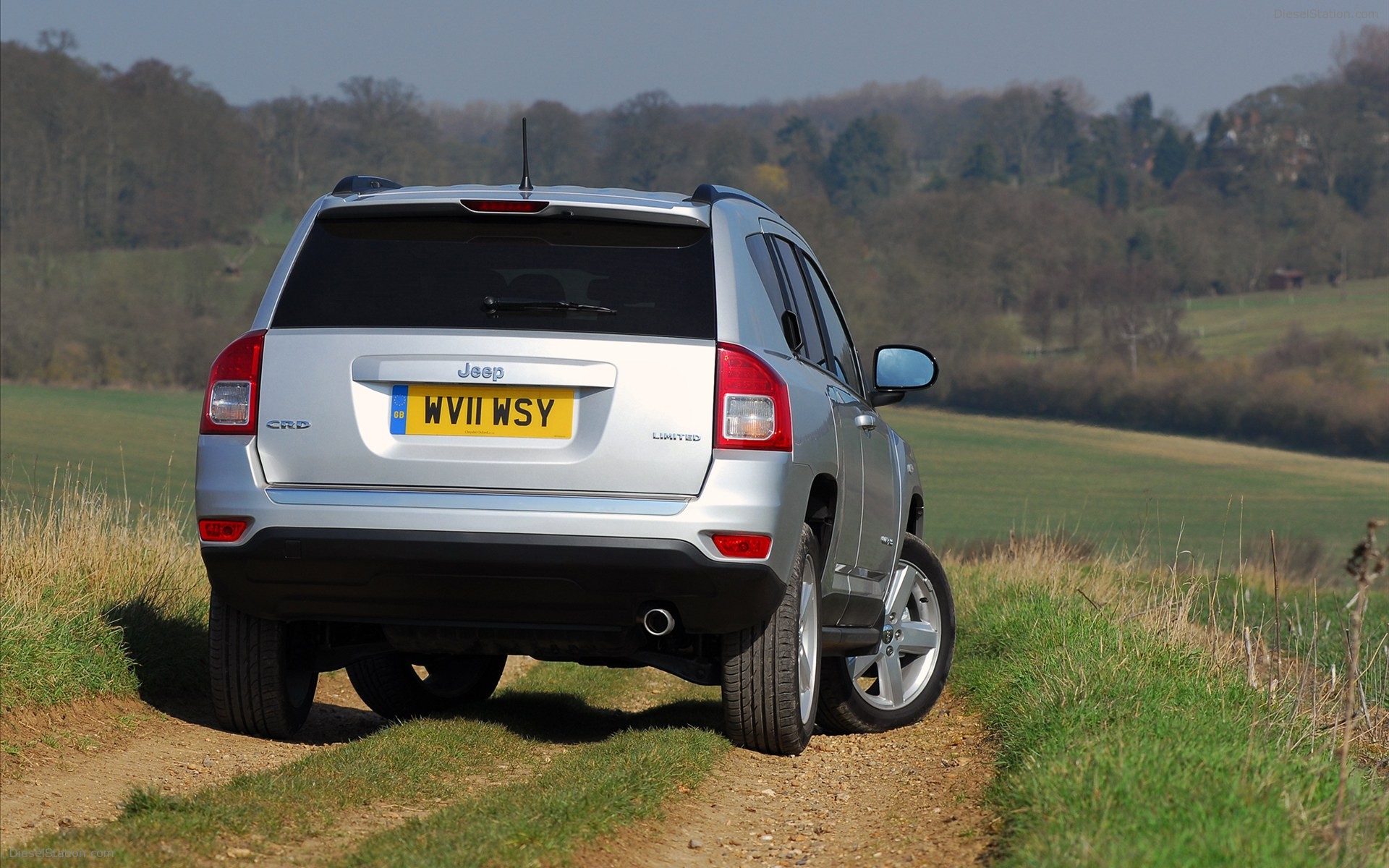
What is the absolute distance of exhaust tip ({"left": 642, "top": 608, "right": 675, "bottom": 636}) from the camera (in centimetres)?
509

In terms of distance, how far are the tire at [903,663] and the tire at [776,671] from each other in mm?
917

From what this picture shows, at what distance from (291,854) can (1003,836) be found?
1873mm

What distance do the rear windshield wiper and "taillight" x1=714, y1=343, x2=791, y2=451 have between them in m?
0.42

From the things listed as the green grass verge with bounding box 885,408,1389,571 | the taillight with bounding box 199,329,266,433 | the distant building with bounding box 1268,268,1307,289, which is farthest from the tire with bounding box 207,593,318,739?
the distant building with bounding box 1268,268,1307,289

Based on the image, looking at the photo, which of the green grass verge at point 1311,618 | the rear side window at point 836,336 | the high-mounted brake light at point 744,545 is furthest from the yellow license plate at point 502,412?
the green grass verge at point 1311,618

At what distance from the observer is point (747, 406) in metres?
5.04

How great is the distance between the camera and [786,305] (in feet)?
19.7

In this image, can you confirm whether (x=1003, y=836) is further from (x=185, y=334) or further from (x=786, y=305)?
(x=185, y=334)

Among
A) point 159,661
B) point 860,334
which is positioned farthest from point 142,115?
point 159,661

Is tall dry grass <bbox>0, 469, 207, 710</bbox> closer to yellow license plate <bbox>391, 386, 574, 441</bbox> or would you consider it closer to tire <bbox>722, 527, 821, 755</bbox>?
yellow license plate <bbox>391, 386, 574, 441</bbox>

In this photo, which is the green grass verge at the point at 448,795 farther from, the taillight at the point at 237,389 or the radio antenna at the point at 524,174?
the radio antenna at the point at 524,174

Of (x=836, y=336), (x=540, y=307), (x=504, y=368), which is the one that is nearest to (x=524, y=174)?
(x=540, y=307)

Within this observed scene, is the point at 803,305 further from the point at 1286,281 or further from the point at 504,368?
the point at 1286,281

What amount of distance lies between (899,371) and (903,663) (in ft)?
4.56
